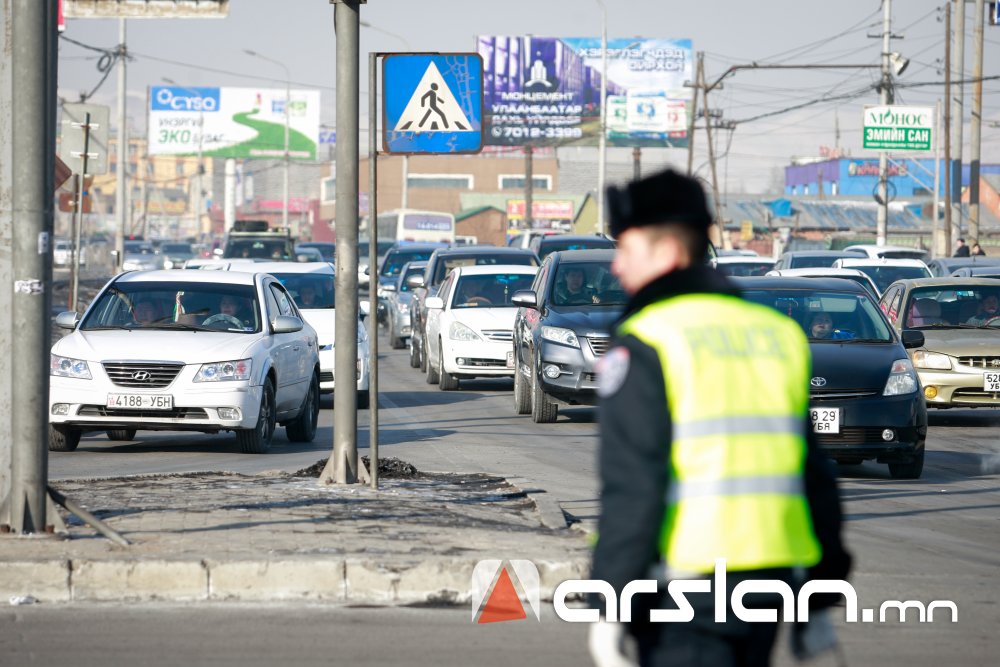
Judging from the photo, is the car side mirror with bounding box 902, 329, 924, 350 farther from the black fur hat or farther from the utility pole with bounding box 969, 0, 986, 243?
the utility pole with bounding box 969, 0, 986, 243

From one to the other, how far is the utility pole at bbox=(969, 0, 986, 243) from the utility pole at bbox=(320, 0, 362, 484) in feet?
129

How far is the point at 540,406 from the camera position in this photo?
16.4 metres

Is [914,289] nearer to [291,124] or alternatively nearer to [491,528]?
[491,528]

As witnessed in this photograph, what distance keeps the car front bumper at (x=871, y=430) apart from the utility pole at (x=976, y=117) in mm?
36035

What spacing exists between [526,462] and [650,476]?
961 centimetres

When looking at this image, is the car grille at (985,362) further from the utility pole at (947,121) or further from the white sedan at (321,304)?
the utility pole at (947,121)

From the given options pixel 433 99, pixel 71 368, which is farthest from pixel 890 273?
pixel 433 99

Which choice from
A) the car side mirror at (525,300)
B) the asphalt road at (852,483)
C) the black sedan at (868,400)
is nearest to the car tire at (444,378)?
the asphalt road at (852,483)

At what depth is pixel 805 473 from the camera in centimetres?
348

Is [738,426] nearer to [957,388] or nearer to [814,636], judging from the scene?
[814,636]

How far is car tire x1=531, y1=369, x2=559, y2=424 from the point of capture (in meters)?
16.3

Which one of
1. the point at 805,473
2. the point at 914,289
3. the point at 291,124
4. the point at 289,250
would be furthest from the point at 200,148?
the point at 805,473

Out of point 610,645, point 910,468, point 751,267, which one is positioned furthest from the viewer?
point 751,267

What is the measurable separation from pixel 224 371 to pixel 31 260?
5.01 m
